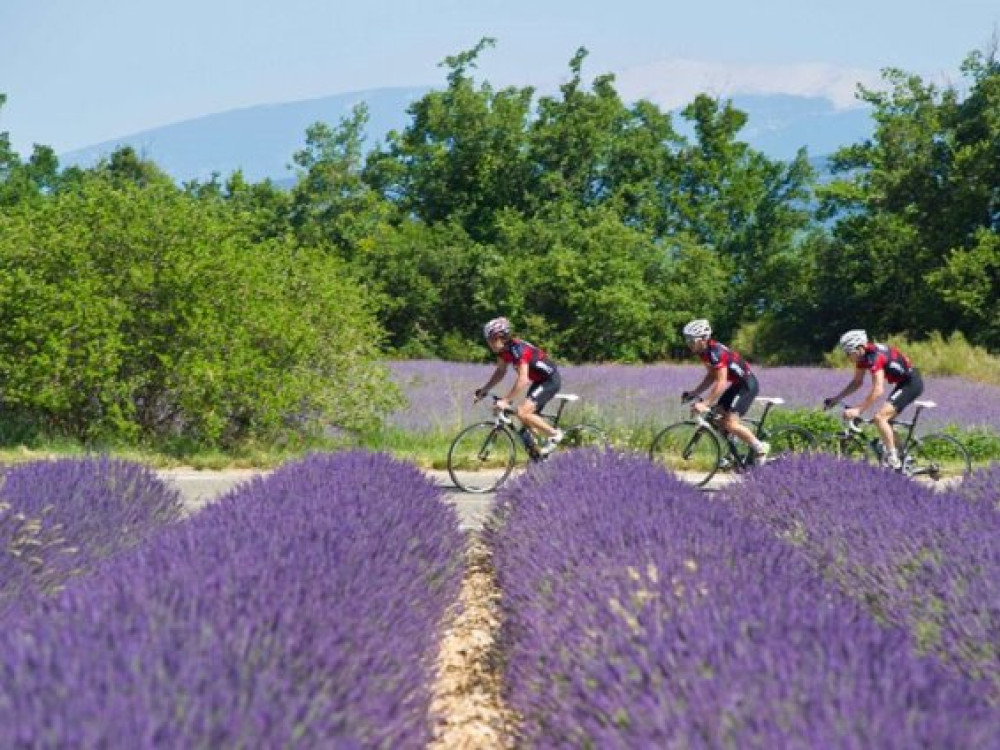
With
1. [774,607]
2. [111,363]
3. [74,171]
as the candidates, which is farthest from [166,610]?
[74,171]

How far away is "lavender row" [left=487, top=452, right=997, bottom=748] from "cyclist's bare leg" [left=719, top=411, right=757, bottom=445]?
555 centimetres

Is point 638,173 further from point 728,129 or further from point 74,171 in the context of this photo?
point 74,171

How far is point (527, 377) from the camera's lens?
10523 millimetres

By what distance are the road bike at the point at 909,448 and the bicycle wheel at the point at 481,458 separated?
3.05 m

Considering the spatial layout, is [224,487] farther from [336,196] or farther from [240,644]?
[336,196]

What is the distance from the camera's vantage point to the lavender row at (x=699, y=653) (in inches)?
94.5

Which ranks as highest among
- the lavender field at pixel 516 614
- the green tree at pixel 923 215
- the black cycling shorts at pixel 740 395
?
the lavender field at pixel 516 614

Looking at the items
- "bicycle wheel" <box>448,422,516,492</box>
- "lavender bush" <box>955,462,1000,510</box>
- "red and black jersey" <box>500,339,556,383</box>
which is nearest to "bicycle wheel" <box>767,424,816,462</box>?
"red and black jersey" <box>500,339,556,383</box>

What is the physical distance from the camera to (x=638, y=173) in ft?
123

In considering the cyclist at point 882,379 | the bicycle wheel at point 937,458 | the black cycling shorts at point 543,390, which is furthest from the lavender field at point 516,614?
the bicycle wheel at point 937,458

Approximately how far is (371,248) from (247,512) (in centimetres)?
2741

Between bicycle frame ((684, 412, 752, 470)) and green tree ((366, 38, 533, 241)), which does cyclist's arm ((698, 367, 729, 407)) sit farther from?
green tree ((366, 38, 533, 241))

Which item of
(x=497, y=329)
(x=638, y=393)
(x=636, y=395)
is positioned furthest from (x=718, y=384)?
(x=638, y=393)

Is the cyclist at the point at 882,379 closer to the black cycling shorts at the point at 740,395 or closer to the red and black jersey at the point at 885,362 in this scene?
the red and black jersey at the point at 885,362
